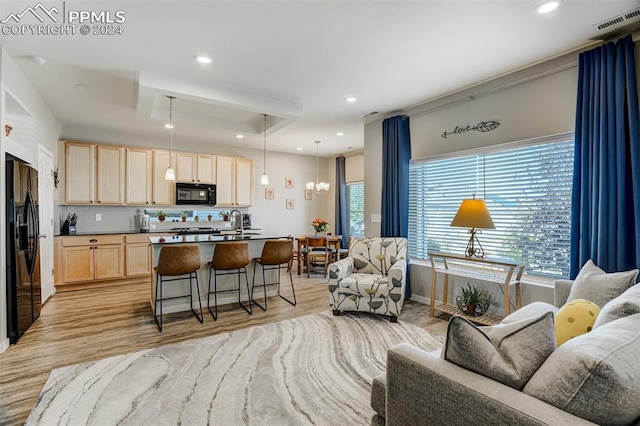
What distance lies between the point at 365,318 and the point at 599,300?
228cm

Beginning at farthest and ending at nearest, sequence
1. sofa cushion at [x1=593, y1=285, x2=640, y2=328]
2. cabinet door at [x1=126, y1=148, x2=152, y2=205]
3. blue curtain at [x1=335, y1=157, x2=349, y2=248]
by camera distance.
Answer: blue curtain at [x1=335, y1=157, x2=349, y2=248] → cabinet door at [x1=126, y1=148, x2=152, y2=205] → sofa cushion at [x1=593, y1=285, x2=640, y2=328]

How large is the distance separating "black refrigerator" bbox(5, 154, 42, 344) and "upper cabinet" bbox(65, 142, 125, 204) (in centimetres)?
197

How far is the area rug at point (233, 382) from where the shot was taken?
78.5 inches

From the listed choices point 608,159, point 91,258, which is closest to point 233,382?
point 608,159

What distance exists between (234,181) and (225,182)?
0.20 metres

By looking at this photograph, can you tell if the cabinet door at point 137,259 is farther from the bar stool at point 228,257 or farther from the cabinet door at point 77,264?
the bar stool at point 228,257

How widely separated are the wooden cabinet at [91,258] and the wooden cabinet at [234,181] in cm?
208

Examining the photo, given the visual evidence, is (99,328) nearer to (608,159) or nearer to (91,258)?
(91,258)

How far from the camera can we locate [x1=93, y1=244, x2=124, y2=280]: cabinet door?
17.4 feet

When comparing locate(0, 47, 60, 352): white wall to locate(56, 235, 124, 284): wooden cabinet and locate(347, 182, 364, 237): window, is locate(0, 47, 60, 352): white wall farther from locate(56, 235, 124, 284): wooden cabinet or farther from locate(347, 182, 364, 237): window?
locate(347, 182, 364, 237): window

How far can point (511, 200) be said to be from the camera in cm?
350

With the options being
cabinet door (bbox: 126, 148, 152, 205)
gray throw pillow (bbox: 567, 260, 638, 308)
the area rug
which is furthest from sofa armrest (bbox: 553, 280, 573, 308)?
cabinet door (bbox: 126, 148, 152, 205)

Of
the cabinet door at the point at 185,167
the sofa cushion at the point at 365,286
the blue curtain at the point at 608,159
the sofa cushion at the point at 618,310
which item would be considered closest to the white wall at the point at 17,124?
the cabinet door at the point at 185,167

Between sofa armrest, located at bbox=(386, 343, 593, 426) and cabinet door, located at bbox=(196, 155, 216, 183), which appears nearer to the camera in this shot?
sofa armrest, located at bbox=(386, 343, 593, 426)
